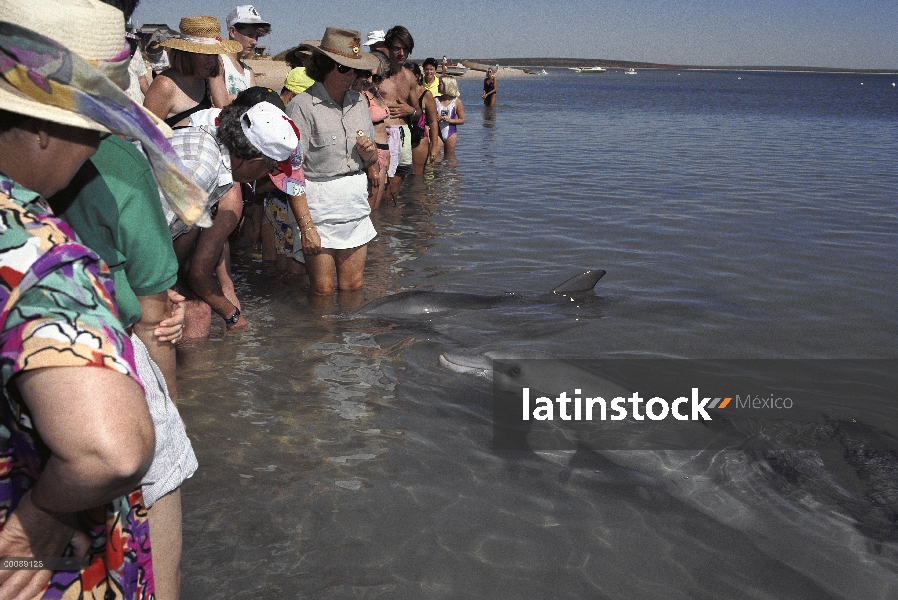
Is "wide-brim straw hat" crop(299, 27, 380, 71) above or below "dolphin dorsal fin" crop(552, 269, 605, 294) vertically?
above

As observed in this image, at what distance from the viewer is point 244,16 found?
7766 mm

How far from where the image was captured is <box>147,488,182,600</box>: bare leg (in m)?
2.15

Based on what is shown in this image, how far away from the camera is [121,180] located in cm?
189

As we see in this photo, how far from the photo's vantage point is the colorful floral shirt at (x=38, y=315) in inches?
50.4

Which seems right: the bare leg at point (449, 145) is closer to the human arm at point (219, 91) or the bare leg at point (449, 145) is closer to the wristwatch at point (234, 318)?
the human arm at point (219, 91)

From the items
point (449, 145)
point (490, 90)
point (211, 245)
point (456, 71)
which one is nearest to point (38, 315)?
point (211, 245)

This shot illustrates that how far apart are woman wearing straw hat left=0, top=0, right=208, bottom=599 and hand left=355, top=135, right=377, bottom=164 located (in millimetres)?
4488

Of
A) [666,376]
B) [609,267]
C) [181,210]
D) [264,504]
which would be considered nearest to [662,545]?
[264,504]

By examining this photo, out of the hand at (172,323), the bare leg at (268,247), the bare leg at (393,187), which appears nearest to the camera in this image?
the hand at (172,323)

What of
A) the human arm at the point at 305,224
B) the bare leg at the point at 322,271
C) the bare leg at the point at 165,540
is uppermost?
the human arm at the point at 305,224

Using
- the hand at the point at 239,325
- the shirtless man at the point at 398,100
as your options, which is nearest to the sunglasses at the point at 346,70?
the hand at the point at 239,325

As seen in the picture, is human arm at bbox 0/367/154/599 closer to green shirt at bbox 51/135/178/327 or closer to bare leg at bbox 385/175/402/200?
green shirt at bbox 51/135/178/327

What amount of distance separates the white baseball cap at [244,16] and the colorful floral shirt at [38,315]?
22.6ft

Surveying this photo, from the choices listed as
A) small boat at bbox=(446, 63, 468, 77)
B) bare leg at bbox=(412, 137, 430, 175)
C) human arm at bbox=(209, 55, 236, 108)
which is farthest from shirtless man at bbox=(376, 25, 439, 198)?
small boat at bbox=(446, 63, 468, 77)
